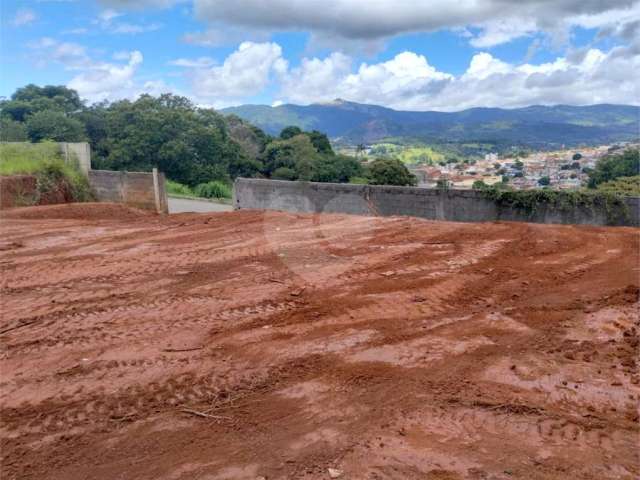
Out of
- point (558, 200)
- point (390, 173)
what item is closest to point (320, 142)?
point (390, 173)

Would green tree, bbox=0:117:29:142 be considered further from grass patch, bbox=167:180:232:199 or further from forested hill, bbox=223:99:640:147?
forested hill, bbox=223:99:640:147

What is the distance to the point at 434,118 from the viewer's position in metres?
39.1

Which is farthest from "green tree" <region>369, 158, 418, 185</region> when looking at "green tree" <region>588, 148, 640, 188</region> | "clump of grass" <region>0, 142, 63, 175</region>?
"clump of grass" <region>0, 142, 63, 175</region>

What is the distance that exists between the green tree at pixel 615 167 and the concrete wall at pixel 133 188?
38.1ft

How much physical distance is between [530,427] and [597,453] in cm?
38

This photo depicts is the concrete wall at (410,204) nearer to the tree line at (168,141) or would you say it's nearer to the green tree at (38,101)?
the tree line at (168,141)

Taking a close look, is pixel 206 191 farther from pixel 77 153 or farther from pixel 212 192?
Answer: pixel 77 153

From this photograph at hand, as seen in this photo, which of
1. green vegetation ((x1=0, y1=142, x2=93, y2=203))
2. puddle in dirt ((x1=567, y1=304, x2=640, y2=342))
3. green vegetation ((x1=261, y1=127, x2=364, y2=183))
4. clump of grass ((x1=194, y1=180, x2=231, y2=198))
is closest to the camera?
puddle in dirt ((x1=567, y1=304, x2=640, y2=342))

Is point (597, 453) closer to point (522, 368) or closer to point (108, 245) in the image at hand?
point (522, 368)

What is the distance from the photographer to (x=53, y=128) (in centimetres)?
2656

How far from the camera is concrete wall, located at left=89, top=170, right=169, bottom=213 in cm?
1477

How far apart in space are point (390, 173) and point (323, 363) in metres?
14.9

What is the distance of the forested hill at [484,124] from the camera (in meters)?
22.2

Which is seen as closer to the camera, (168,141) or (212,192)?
(212,192)
